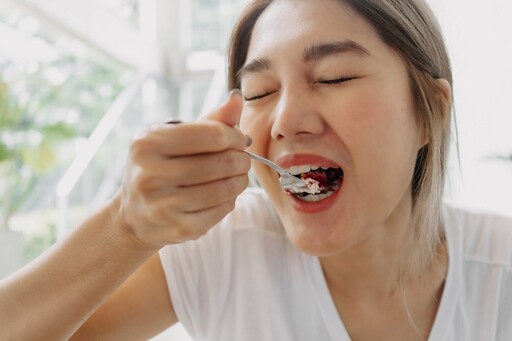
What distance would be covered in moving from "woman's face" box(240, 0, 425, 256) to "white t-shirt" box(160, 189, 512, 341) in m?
0.18

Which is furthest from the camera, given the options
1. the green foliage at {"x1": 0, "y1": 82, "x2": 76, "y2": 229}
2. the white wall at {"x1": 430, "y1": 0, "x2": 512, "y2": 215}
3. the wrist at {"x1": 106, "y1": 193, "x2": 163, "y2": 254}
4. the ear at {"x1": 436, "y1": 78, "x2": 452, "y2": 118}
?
the white wall at {"x1": 430, "y1": 0, "x2": 512, "y2": 215}

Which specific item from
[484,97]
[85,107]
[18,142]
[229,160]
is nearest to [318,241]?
[229,160]

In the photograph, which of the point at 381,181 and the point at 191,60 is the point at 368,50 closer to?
the point at 381,181

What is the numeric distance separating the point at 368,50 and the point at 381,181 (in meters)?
0.23

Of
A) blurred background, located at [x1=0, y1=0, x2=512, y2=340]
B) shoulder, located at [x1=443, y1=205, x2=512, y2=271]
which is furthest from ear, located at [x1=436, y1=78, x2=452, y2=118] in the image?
blurred background, located at [x1=0, y1=0, x2=512, y2=340]

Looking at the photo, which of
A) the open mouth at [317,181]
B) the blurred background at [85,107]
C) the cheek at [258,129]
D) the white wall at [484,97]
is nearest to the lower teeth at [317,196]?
the open mouth at [317,181]

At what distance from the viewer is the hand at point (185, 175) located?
2.15ft

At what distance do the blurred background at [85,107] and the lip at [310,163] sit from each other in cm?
103

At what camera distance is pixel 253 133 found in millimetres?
980

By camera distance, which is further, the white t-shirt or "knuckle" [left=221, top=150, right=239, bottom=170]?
the white t-shirt

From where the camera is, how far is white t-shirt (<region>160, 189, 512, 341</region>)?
1.07 m

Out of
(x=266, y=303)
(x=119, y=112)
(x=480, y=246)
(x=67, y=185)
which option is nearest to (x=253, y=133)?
(x=266, y=303)

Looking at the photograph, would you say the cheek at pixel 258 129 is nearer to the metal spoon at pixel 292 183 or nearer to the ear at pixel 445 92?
the metal spoon at pixel 292 183

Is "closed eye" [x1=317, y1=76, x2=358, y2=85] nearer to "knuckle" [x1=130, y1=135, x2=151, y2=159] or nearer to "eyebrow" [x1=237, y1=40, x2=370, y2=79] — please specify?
"eyebrow" [x1=237, y1=40, x2=370, y2=79]
